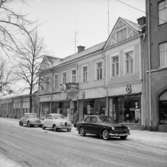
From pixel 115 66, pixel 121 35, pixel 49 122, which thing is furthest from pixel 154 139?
pixel 121 35

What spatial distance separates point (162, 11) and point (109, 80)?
8.95m

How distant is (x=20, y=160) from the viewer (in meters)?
9.52

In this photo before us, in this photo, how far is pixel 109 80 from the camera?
90.9 ft

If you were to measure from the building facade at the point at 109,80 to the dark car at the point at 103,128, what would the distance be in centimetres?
634

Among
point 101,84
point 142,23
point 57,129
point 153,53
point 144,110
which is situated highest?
point 142,23

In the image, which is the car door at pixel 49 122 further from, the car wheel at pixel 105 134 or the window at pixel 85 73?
the window at pixel 85 73

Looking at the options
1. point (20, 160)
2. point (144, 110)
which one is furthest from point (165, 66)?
point (20, 160)

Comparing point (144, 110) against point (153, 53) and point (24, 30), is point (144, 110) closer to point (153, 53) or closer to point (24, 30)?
point (153, 53)

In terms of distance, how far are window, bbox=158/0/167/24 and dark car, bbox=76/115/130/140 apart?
395 inches

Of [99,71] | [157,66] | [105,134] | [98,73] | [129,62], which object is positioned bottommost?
[105,134]

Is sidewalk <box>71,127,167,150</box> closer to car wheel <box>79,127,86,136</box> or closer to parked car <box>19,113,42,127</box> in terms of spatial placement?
car wheel <box>79,127,86,136</box>

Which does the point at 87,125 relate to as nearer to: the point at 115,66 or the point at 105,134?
the point at 105,134

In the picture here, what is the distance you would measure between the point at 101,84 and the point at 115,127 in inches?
496

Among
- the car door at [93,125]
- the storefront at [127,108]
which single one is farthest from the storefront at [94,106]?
the car door at [93,125]
